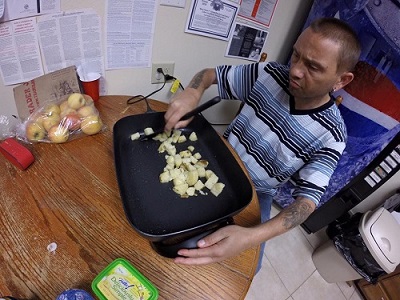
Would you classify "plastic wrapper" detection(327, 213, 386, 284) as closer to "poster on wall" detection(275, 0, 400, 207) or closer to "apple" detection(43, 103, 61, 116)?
"poster on wall" detection(275, 0, 400, 207)

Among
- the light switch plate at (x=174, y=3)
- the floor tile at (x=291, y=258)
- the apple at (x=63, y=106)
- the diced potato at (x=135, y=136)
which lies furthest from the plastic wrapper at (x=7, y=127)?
the floor tile at (x=291, y=258)

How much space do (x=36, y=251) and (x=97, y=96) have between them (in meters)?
0.65

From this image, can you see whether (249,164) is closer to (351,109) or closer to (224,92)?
(224,92)

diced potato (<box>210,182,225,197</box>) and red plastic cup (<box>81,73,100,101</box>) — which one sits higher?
red plastic cup (<box>81,73,100,101</box>)

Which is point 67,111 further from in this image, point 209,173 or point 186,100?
point 209,173

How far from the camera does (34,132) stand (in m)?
0.80

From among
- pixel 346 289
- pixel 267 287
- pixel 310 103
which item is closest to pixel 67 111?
pixel 310 103

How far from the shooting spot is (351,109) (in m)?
1.18

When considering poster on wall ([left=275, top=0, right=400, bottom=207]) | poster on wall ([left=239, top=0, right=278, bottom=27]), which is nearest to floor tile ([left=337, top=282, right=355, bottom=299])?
poster on wall ([left=275, top=0, right=400, bottom=207])

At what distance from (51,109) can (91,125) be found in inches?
5.8

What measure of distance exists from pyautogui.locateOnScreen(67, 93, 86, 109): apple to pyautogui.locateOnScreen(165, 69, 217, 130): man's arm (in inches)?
12.6

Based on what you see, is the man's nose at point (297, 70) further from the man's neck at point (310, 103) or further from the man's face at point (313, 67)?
the man's neck at point (310, 103)

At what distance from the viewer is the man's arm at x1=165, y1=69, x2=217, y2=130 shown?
84 centimetres

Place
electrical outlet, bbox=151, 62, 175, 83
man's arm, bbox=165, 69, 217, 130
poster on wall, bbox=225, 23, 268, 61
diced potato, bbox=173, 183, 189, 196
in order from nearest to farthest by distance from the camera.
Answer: diced potato, bbox=173, 183, 189, 196 < man's arm, bbox=165, 69, 217, 130 < electrical outlet, bbox=151, 62, 175, 83 < poster on wall, bbox=225, 23, 268, 61
